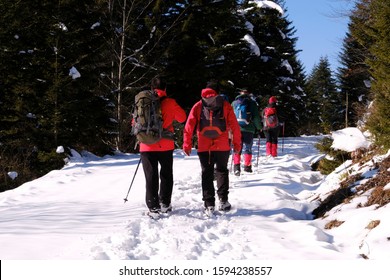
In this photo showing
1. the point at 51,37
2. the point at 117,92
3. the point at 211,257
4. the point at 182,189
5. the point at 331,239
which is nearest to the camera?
the point at 211,257

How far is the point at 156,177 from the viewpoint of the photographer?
5.84 metres

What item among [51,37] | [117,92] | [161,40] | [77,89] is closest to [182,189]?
[77,89]

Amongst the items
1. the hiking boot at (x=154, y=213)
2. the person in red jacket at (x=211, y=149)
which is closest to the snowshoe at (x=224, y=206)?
the person in red jacket at (x=211, y=149)

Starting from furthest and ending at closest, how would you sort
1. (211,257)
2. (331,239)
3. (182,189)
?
(182,189) < (331,239) < (211,257)

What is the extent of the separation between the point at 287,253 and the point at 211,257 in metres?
0.86

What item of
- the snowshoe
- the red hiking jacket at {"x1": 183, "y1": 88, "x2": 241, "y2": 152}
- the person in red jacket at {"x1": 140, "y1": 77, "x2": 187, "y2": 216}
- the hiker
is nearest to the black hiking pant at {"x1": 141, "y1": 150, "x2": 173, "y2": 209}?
the person in red jacket at {"x1": 140, "y1": 77, "x2": 187, "y2": 216}

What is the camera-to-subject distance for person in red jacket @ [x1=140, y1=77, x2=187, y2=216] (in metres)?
5.79

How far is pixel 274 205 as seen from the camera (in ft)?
21.1

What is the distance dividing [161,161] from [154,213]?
827 mm

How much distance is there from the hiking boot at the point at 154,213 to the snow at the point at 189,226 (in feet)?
0.28

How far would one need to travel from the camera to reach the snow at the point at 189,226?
4.09 m

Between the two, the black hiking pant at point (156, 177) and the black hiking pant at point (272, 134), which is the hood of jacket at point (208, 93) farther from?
the black hiking pant at point (272, 134)

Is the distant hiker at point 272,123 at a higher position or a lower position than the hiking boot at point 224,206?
higher

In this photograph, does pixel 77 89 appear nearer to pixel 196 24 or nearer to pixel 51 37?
pixel 51 37
